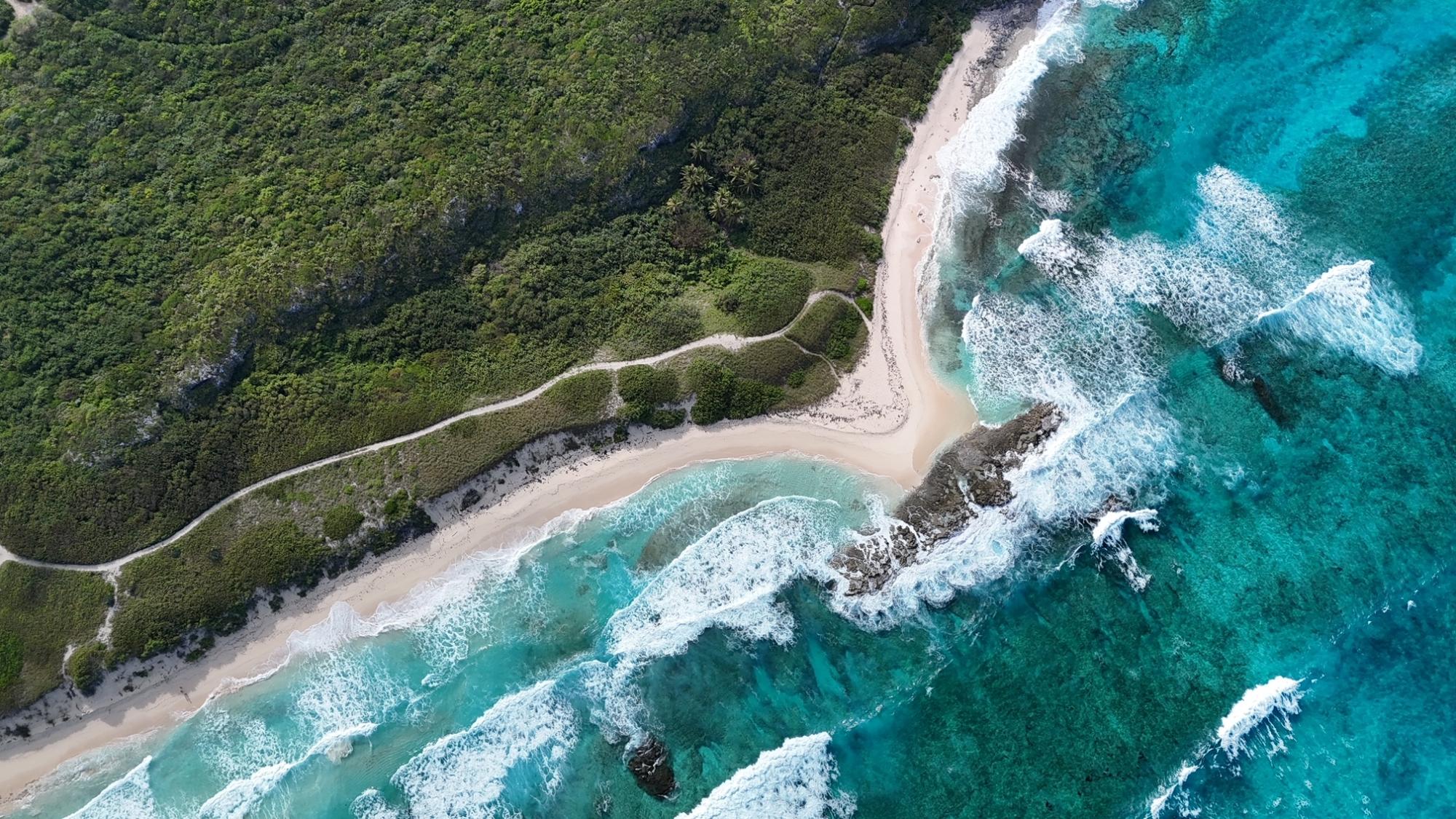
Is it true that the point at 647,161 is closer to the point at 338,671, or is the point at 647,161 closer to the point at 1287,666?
the point at 338,671

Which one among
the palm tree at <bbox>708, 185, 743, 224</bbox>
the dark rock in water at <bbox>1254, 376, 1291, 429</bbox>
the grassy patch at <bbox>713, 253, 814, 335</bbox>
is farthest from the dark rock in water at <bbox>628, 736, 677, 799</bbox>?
the dark rock in water at <bbox>1254, 376, 1291, 429</bbox>

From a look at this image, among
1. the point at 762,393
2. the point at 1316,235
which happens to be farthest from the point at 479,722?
the point at 1316,235

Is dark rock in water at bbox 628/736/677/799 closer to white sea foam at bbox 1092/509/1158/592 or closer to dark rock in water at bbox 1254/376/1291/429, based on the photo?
white sea foam at bbox 1092/509/1158/592

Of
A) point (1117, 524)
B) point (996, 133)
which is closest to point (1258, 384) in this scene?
point (1117, 524)

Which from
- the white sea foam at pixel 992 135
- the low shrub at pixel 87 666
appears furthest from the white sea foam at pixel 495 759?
the white sea foam at pixel 992 135

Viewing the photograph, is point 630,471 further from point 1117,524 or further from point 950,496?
point 1117,524

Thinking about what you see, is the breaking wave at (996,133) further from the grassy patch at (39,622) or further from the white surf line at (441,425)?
the grassy patch at (39,622)
